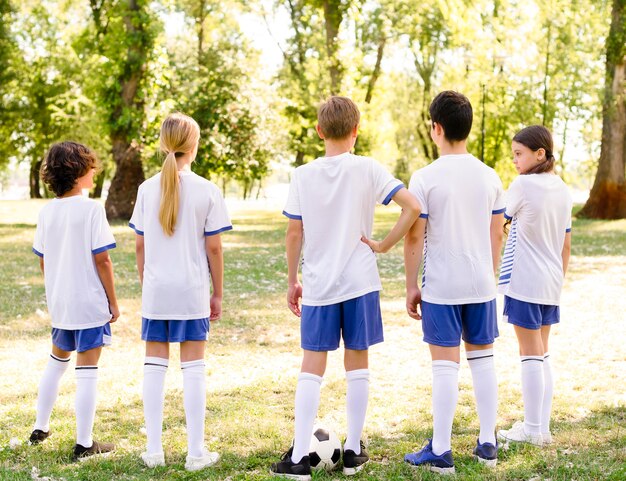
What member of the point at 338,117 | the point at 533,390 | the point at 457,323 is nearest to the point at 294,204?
the point at 338,117

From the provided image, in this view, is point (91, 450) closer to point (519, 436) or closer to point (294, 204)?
point (294, 204)

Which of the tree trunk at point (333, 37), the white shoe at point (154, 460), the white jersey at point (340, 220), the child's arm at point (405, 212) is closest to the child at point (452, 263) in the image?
the child's arm at point (405, 212)

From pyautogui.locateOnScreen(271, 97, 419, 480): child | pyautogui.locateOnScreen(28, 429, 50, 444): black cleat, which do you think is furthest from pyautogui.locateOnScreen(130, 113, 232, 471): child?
pyautogui.locateOnScreen(28, 429, 50, 444): black cleat

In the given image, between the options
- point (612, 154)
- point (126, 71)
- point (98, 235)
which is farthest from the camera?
point (612, 154)

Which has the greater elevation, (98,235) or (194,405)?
(98,235)

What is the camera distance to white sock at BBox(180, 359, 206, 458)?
436 centimetres

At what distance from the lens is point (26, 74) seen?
143 ft

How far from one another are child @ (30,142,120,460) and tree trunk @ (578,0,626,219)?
82.1 feet

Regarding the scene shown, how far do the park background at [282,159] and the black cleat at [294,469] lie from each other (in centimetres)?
12

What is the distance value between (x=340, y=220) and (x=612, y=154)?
83.3 feet

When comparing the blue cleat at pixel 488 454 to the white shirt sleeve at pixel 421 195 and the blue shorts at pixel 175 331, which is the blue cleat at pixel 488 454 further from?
the blue shorts at pixel 175 331

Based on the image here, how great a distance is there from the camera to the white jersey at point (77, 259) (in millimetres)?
4535

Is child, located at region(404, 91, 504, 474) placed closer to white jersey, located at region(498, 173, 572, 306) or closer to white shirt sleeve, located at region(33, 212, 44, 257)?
white jersey, located at region(498, 173, 572, 306)

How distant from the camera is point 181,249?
4332 millimetres
